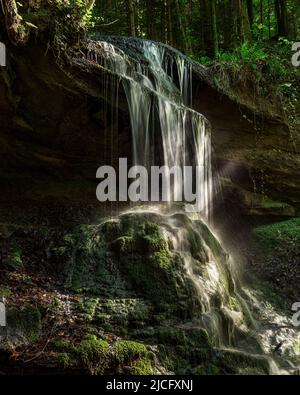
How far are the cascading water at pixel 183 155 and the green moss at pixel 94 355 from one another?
52.3 inches

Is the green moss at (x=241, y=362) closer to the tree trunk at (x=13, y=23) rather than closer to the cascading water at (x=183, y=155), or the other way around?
the cascading water at (x=183, y=155)

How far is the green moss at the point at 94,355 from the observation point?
16.1 feet

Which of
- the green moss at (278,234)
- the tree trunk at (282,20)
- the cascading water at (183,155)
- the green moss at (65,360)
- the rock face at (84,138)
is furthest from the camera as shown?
the tree trunk at (282,20)

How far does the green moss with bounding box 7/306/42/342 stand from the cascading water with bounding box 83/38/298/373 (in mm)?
1937

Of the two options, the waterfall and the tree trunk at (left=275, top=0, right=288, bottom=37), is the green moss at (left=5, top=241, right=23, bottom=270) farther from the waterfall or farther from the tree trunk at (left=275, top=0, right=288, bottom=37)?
the tree trunk at (left=275, top=0, right=288, bottom=37)

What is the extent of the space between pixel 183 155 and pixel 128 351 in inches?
205

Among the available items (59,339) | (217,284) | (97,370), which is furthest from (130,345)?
(217,284)

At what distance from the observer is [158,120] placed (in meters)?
9.12

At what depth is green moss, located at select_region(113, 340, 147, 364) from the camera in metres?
5.05

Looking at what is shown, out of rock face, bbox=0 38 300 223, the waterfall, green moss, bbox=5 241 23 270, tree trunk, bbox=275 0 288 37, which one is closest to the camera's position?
green moss, bbox=5 241 23 270

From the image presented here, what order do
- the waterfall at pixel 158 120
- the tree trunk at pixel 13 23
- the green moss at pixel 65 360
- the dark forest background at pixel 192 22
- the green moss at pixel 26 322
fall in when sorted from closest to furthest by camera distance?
the green moss at pixel 65 360 → the green moss at pixel 26 322 → the tree trunk at pixel 13 23 → the waterfall at pixel 158 120 → the dark forest background at pixel 192 22

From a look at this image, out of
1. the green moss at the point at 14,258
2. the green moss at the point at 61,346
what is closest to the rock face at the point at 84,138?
the green moss at the point at 14,258

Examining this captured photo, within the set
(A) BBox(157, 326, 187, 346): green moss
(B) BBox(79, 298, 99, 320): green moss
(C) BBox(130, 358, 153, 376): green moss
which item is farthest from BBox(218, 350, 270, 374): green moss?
(B) BBox(79, 298, 99, 320): green moss

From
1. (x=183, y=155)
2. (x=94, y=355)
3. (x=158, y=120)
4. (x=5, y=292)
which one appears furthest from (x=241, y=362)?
(x=158, y=120)
